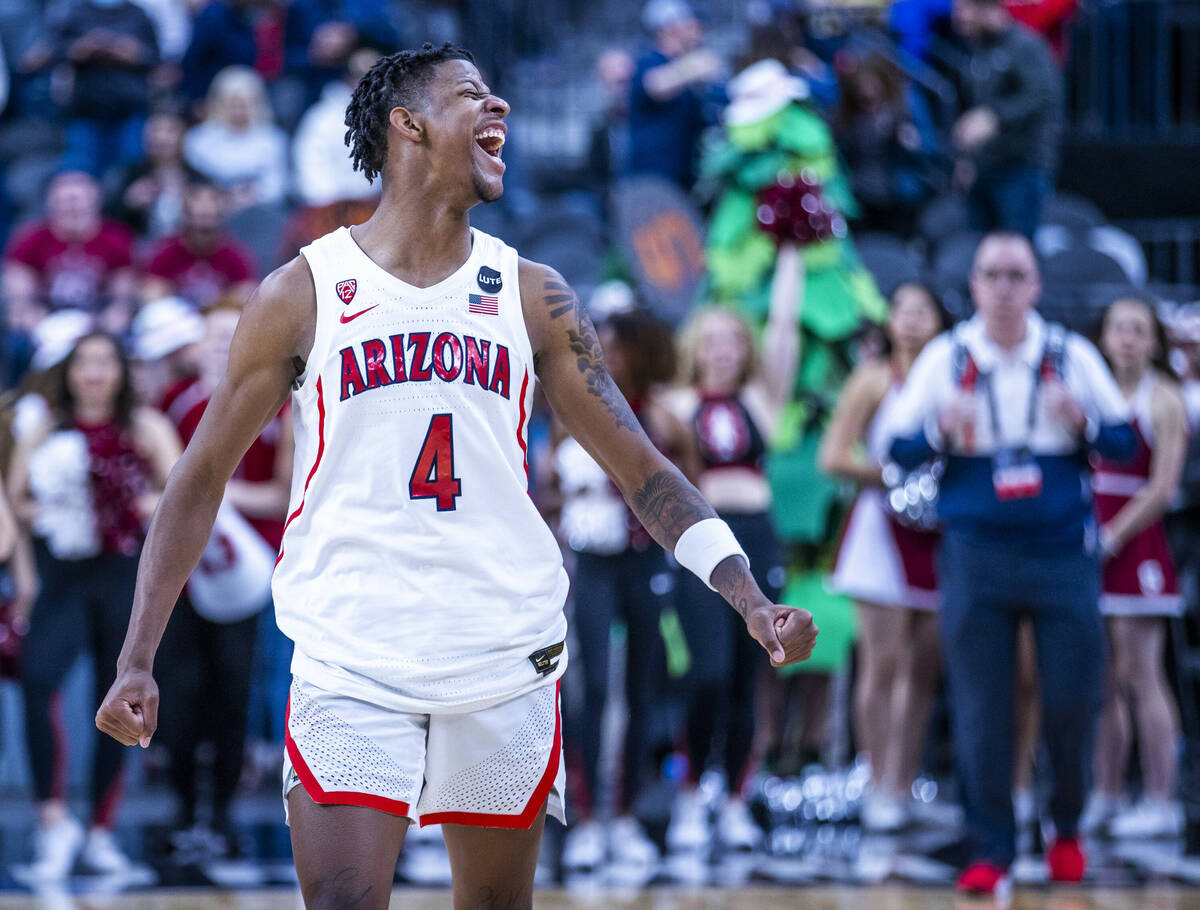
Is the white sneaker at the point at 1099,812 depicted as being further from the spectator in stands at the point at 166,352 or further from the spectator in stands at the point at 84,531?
the spectator in stands at the point at 166,352

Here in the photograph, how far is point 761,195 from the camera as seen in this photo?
299 inches

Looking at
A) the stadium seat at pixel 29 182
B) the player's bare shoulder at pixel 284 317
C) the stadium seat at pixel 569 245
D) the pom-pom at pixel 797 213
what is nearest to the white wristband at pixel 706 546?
the player's bare shoulder at pixel 284 317

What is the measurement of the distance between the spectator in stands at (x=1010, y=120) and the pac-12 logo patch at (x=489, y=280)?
6.58m

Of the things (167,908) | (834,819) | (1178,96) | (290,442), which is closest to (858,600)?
(834,819)

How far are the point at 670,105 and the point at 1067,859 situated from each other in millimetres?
5900

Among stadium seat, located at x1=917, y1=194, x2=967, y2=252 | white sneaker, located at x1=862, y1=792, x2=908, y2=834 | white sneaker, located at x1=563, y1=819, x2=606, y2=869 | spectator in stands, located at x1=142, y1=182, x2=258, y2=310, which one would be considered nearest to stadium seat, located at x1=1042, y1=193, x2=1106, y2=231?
stadium seat, located at x1=917, y1=194, x2=967, y2=252

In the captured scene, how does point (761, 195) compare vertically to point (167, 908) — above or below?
above

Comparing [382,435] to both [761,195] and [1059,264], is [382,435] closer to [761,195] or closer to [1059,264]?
[761,195]

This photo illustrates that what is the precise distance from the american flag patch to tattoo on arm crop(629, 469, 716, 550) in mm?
432

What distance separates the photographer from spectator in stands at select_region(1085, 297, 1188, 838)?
7027 millimetres

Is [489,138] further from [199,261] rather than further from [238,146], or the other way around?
[238,146]

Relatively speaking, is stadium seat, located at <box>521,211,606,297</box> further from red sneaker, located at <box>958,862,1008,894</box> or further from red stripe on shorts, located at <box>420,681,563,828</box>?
red stripe on shorts, located at <box>420,681,563,828</box>

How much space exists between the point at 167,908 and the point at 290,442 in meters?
1.83

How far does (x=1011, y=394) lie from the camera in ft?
18.8
